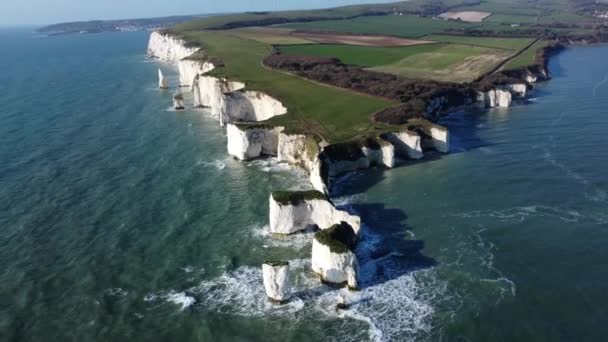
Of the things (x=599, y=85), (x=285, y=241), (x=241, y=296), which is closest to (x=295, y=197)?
(x=285, y=241)

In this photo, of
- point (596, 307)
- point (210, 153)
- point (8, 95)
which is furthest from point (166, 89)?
point (596, 307)

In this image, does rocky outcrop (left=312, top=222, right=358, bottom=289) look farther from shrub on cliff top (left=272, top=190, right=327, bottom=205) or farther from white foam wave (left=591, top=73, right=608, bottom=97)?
white foam wave (left=591, top=73, right=608, bottom=97)

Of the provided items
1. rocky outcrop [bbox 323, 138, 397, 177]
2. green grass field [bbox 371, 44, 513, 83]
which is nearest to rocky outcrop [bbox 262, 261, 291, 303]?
rocky outcrop [bbox 323, 138, 397, 177]

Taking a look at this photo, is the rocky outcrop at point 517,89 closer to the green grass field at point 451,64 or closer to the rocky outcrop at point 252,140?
the green grass field at point 451,64

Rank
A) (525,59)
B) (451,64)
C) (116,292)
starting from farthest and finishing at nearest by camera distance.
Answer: (525,59)
(451,64)
(116,292)

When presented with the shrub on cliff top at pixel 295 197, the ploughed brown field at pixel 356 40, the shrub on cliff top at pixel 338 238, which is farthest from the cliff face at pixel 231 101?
the ploughed brown field at pixel 356 40

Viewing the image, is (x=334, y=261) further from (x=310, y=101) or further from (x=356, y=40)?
(x=356, y=40)

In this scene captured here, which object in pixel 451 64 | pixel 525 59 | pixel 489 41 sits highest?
pixel 489 41
